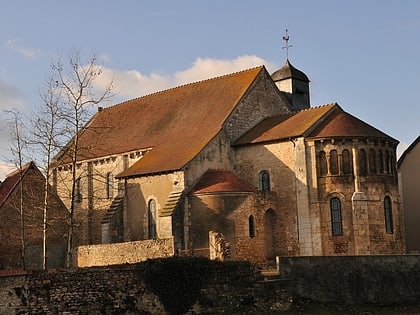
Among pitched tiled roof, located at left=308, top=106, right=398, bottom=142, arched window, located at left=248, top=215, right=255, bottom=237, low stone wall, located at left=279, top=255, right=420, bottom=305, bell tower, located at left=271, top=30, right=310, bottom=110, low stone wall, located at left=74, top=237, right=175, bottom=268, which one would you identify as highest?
bell tower, located at left=271, top=30, right=310, bottom=110

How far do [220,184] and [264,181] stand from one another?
12.6 ft

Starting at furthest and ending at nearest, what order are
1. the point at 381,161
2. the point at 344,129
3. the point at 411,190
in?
the point at 411,190 < the point at 381,161 < the point at 344,129

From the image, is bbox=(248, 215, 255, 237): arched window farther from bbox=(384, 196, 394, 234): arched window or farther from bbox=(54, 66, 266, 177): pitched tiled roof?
bbox=(384, 196, 394, 234): arched window

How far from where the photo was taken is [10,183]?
41.8 metres

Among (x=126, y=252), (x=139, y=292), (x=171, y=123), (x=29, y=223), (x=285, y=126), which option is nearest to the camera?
(x=139, y=292)

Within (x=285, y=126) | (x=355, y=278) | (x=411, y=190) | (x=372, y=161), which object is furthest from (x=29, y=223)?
(x=411, y=190)

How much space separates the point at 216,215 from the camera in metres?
33.9

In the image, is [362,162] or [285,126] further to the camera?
[285,126]

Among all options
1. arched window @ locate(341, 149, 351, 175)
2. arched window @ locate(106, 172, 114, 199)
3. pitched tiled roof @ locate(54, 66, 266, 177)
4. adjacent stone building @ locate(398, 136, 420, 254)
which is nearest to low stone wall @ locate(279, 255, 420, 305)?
arched window @ locate(341, 149, 351, 175)

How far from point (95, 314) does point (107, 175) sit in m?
21.9

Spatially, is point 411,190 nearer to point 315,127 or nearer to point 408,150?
point 408,150

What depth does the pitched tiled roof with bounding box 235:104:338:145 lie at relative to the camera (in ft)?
119

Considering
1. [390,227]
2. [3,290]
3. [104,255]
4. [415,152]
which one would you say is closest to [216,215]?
[104,255]

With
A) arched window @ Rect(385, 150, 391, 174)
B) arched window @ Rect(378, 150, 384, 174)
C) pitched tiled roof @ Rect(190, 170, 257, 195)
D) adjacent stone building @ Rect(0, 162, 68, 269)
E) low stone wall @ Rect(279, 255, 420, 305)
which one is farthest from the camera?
adjacent stone building @ Rect(0, 162, 68, 269)
